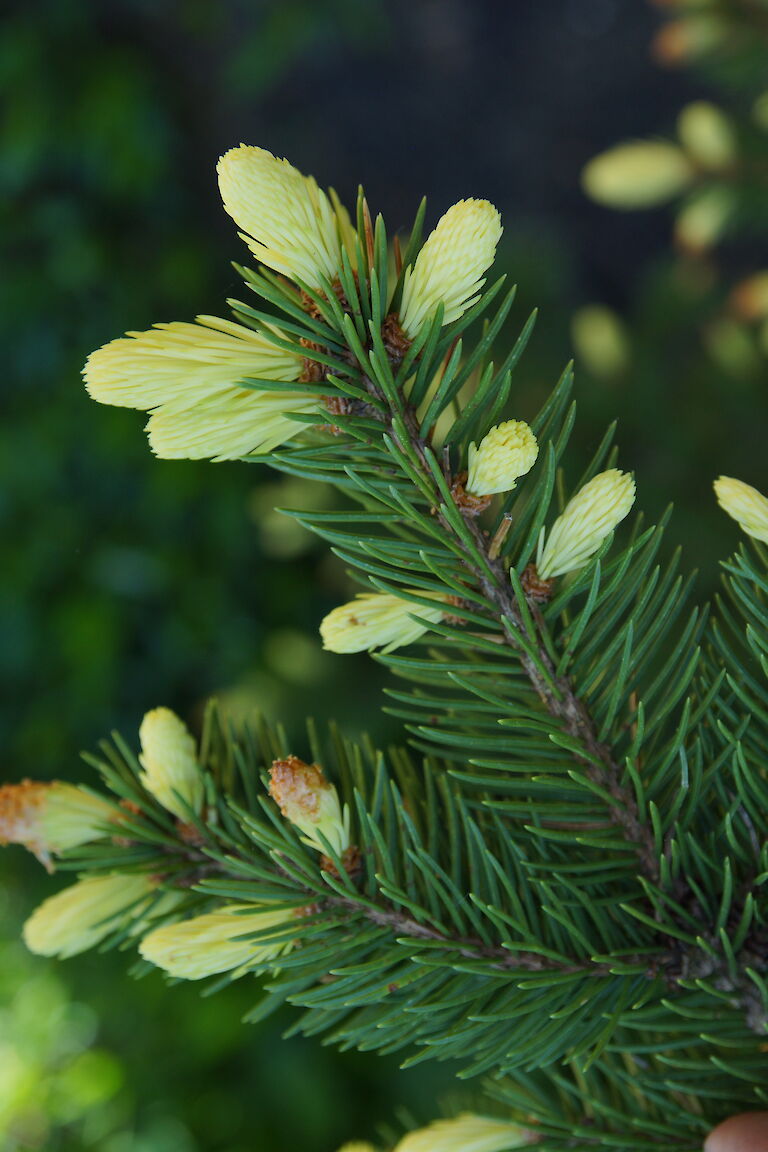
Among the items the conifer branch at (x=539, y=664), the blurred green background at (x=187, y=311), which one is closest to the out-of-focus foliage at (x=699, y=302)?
the blurred green background at (x=187, y=311)

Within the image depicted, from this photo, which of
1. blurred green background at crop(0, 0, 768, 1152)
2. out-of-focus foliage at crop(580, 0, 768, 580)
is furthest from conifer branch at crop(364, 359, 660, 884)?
blurred green background at crop(0, 0, 768, 1152)

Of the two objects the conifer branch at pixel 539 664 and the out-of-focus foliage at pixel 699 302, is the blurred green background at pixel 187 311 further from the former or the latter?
the conifer branch at pixel 539 664

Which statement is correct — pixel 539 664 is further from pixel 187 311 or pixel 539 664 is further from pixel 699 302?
pixel 187 311

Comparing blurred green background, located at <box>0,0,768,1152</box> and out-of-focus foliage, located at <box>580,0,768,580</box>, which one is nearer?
out-of-focus foliage, located at <box>580,0,768,580</box>

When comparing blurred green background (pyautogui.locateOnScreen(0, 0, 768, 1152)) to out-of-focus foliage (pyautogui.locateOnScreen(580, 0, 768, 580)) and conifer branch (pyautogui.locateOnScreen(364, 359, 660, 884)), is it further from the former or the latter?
conifer branch (pyautogui.locateOnScreen(364, 359, 660, 884))

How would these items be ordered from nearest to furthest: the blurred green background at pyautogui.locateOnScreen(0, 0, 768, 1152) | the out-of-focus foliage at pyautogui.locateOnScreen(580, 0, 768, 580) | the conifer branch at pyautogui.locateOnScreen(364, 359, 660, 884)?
the conifer branch at pyautogui.locateOnScreen(364, 359, 660, 884)
the out-of-focus foliage at pyautogui.locateOnScreen(580, 0, 768, 580)
the blurred green background at pyautogui.locateOnScreen(0, 0, 768, 1152)

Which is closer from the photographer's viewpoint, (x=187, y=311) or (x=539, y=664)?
(x=539, y=664)

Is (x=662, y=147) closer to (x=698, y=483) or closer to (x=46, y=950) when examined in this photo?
(x=698, y=483)

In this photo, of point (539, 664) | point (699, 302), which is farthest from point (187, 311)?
point (539, 664)

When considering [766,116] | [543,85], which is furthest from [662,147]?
[543,85]
